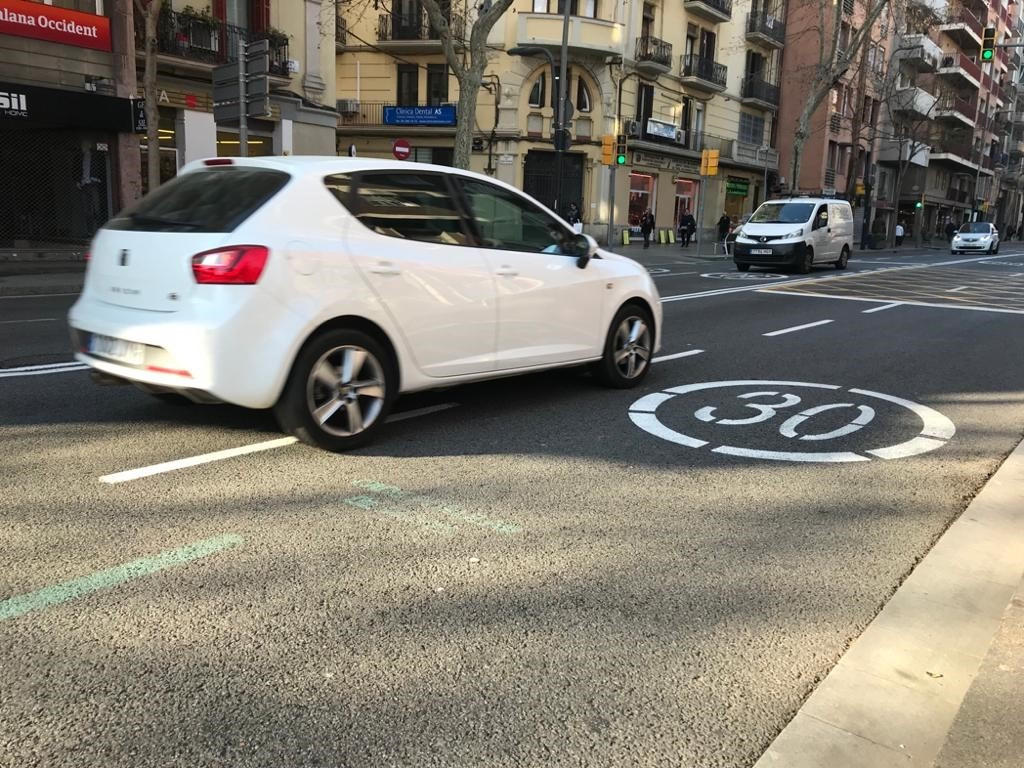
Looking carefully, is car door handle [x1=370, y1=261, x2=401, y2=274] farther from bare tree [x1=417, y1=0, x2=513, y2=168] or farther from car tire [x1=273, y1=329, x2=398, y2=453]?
bare tree [x1=417, y1=0, x2=513, y2=168]

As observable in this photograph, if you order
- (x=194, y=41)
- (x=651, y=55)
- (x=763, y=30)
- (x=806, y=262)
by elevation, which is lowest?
(x=806, y=262)

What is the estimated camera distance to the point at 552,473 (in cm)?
458

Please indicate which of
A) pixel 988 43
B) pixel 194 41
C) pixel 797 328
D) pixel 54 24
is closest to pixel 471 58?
pixel 194 41

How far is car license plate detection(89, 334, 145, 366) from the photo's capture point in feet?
14.9

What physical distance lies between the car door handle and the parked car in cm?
4495

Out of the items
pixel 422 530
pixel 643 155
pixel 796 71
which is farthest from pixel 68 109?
pixel 796 71

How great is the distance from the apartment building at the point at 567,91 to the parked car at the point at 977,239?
1464cm

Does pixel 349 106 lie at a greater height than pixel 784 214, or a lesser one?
greater

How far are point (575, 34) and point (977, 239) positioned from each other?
23.8 meters

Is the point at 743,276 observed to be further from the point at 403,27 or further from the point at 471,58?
the point at 403,27

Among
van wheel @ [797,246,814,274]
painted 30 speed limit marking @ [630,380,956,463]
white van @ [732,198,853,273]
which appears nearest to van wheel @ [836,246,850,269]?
white van @ [732,198,853,273]

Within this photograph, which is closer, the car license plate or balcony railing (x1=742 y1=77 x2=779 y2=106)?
the car license plate

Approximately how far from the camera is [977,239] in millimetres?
42656

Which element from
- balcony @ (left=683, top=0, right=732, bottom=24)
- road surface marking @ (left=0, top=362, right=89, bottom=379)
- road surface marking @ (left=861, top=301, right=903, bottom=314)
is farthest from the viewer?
balcony @ (left=683, top=0, right=732, bottom=24)
